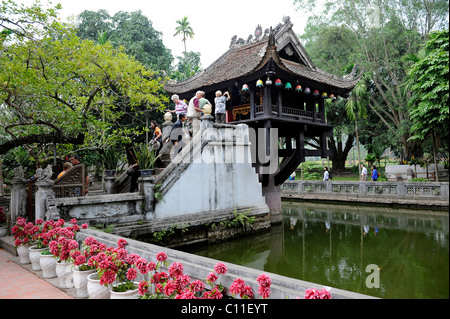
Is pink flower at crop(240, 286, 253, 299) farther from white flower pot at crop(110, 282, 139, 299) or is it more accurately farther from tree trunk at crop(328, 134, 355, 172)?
tree trunk at crop(328, 134, 355, 172)

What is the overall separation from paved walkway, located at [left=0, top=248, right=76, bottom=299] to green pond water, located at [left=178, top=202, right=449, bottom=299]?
4.04 metres

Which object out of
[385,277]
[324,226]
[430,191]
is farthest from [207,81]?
[430,191]

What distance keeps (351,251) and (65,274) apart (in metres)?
7.19

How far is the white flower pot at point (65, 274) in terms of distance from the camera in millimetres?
4270

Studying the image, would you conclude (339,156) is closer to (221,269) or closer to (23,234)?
(23,234)

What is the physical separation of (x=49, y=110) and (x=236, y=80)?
5.90m

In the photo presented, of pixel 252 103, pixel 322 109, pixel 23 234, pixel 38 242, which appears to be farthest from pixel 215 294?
pixel 322 109

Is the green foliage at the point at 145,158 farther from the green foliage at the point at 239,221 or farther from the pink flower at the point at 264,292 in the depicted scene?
the pink flower at the point at 264,292

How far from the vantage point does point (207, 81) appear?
1205 centimetres

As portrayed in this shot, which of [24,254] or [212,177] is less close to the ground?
[212,177]

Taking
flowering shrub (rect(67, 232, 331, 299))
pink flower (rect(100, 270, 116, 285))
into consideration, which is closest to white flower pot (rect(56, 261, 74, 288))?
flowering shrub (rect(67, 232, 331, 299))

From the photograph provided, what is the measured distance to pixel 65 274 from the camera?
4301 millimetres

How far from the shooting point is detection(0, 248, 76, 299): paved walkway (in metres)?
4.02

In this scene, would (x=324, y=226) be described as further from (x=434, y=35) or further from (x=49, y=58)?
(x=49, y=58)
